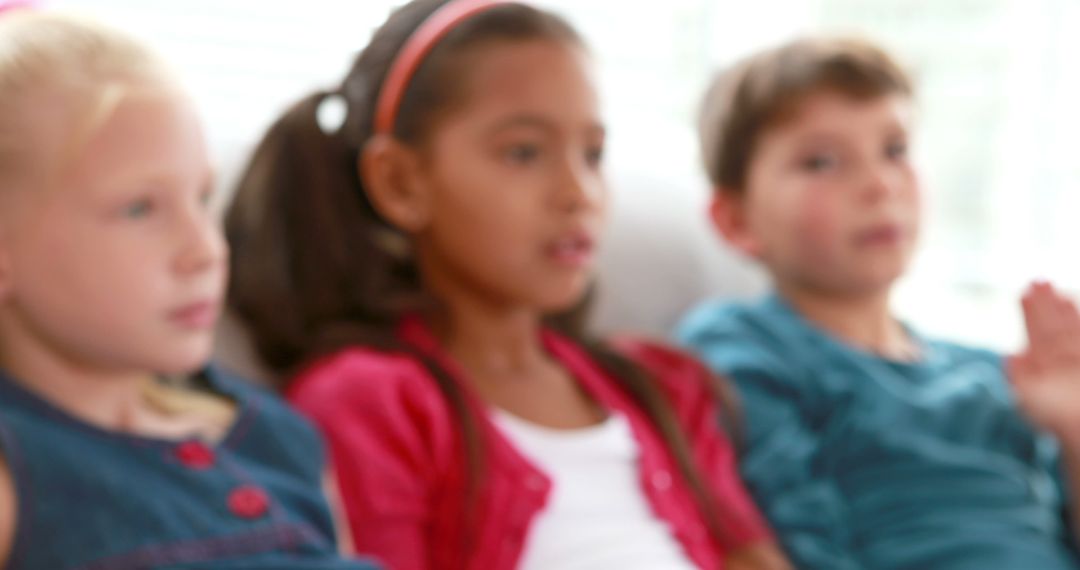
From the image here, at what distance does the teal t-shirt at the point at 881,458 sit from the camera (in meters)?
1.05

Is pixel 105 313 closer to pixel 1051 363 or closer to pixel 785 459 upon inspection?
pixel 785 459

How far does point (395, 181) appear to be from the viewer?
0.99 metres

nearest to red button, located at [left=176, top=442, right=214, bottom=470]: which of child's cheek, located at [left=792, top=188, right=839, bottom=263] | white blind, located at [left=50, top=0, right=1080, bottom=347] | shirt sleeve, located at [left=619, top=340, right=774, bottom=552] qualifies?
shirt sleeve, located at [left=619, top=340, right=774, bottom=552]

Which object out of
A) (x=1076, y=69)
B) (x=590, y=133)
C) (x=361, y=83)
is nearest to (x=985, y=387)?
(x=590, y=133)

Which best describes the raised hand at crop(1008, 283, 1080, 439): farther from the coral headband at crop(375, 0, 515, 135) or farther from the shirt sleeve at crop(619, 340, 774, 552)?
the coral headband at crop(375, 0, 515, 135)

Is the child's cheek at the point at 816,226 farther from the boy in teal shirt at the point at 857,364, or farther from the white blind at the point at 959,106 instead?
the white blind at the point at 959,106

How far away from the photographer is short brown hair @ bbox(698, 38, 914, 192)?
1.16 metres

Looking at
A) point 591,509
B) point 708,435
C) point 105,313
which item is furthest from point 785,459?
point 105,313

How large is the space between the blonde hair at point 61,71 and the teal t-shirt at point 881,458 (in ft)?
1.82

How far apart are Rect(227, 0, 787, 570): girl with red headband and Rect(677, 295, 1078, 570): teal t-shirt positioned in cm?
6

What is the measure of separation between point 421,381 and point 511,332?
13cm

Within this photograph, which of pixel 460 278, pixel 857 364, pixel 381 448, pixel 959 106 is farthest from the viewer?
pixel 959 106

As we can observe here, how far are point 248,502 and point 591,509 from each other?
0.94 ft

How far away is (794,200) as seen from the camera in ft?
3.85
